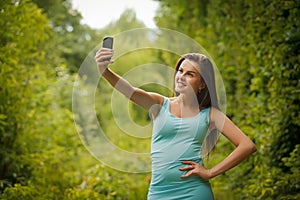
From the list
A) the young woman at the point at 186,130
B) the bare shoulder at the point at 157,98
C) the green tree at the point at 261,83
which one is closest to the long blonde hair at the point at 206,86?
the young woman at the point at 186,130

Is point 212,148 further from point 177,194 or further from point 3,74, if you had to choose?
point 3,74

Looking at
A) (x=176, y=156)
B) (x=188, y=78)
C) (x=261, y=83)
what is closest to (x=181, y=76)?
(x=188, y=78)

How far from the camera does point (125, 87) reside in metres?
2.85

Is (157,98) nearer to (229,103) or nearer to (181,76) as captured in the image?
(181,76)

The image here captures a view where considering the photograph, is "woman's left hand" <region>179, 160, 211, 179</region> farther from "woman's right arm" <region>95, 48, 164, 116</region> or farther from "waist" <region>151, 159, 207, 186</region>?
"woman's right arm" <region>95, 48, 164, 116</region>

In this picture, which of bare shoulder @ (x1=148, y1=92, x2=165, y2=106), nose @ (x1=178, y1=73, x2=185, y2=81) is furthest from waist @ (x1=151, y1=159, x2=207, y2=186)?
nose @ (x1=178, y1=73, x2=185, y2=81)

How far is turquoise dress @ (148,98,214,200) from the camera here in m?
2.80

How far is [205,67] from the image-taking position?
116 inches

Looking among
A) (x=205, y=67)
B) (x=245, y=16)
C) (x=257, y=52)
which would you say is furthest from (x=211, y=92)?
(x=245, y=16)

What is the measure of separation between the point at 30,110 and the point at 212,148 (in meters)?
4.20

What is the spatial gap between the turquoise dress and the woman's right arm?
107 mm

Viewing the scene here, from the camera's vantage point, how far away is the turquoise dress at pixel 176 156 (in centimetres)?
280

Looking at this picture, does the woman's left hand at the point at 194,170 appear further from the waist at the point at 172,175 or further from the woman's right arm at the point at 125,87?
the woman's right arm at the point at 125,87

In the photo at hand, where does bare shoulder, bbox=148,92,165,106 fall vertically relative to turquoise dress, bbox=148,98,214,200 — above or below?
above
